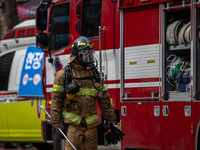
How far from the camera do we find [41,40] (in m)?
7.74

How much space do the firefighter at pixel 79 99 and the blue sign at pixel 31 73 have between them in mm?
4048

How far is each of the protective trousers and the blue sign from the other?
4.12 meters

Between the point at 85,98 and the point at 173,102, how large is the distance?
147 centimetres

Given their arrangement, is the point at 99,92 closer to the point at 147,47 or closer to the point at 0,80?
the point at 147,47

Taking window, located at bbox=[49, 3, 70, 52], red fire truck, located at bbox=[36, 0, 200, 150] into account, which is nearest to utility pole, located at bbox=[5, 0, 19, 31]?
window, located at bbox=[49, 3, 70, 52]

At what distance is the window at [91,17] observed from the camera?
687 cm

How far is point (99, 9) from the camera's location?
6844 millimetres

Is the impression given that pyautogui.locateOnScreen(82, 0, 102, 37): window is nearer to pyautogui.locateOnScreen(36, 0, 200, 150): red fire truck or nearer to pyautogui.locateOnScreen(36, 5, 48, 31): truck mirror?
pyautogui.locateOnScreen(36, 0, 200, 150): red fire truck

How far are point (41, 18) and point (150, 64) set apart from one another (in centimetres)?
268

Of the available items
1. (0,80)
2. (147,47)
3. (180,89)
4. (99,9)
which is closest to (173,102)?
(180,89)

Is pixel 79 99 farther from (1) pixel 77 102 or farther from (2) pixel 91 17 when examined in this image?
(2) pixel 91 17

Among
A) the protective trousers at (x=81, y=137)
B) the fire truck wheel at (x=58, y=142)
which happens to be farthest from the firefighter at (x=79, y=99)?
the fire truck wheel at (x=58, y=142)

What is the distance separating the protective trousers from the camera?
482cm

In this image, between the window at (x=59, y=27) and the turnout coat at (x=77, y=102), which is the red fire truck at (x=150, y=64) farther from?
the turnout coat at (x=77, y=102)
